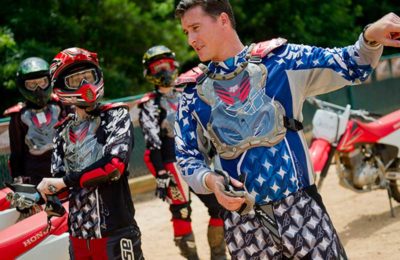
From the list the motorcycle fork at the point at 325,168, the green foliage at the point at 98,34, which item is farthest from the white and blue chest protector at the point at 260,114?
the green foliage at the point at 98,34

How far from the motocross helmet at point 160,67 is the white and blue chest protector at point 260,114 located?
4015 millimetres

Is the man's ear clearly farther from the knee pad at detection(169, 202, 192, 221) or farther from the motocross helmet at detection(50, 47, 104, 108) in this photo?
the knee pad at detection(169, 202, 192, 221)

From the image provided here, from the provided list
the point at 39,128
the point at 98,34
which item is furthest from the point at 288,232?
the point at 98,34

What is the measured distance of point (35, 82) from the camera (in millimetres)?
6836

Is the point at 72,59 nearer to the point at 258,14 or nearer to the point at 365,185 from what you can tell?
the point at 365,185

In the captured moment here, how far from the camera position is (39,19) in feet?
47.5

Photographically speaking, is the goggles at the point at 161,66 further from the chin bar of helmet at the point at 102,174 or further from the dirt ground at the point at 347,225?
A: the chin bar of helmet at the point at 102,174

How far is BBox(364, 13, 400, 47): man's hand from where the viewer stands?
3.00 metres

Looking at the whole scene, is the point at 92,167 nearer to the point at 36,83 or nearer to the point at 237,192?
the point at 237,192

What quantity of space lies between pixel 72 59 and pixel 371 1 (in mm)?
20818

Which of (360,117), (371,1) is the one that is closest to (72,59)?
(360,117)

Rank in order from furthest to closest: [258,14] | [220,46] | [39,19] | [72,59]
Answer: [258,14]
[39,19]
[72,59]
[220,46]

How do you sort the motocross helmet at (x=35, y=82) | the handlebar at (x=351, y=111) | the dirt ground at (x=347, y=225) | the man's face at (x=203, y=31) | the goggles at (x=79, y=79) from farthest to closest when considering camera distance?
the handlebar at (x=351, y=111)
the dirt ground at (x=347, y=225)
the motocross helmet at (x=35, y=82)
the goggles at (x=79, y=79)
the man's face at (x=203, y=31)

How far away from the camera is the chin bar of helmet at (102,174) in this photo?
13.8ft
